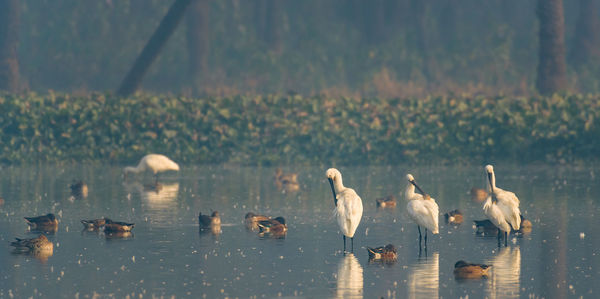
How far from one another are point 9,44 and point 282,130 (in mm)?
14062

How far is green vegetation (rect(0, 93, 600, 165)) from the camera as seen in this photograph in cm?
3353

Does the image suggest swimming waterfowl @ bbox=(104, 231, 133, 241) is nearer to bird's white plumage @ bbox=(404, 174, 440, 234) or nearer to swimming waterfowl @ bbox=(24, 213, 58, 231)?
swimming waterfowl @ bbox=(24, 213, 58, 231)

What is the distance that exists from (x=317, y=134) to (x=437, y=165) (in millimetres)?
3975

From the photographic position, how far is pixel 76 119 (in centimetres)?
3425

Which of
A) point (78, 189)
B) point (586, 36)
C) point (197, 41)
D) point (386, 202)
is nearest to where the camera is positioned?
point (386, 202)

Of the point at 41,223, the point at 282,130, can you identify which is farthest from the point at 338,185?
the point at 282,130

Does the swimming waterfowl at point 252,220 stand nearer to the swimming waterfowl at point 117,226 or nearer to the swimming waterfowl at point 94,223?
the swimming waterfowl at point 117,226

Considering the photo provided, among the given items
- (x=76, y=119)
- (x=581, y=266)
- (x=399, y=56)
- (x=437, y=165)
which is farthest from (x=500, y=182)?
(x=399, y=56)

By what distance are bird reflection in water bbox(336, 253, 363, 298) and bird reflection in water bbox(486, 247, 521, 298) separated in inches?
64.8

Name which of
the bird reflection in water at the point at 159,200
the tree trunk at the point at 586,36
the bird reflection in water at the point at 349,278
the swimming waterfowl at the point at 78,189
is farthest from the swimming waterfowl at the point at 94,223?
the tree trunk at the point at 586,36

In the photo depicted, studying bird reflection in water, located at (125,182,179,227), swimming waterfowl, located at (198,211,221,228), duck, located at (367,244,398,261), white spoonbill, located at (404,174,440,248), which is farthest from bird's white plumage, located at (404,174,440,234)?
bird reflection in water, located at (125,182,179,227)

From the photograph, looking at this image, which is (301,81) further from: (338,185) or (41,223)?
(338,185)

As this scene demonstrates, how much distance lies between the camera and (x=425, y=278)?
1444 centimetres

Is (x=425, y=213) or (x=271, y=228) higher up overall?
(x=425, y=213)
